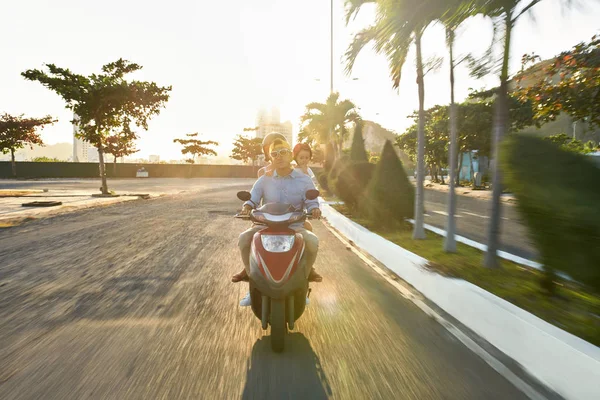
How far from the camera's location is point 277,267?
13.0 feet

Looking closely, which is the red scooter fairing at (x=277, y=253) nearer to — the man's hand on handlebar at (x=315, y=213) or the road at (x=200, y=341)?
the man's hand on handlebar at (x=315, y=213)

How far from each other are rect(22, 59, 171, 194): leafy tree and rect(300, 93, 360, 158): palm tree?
14.4 metres

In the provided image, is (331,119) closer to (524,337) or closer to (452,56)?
(452,56)

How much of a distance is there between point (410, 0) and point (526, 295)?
411 cm

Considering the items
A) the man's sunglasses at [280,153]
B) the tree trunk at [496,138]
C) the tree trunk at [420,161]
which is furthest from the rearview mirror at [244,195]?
the tree trunk at [420,161]

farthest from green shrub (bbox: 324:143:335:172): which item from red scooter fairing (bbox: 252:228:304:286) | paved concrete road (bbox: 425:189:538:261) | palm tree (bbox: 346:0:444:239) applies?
red scooter fairing (bbox: 252:228:304:286)

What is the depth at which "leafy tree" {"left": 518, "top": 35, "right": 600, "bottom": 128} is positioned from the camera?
10.0 metres

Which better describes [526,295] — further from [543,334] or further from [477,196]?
[477,196]

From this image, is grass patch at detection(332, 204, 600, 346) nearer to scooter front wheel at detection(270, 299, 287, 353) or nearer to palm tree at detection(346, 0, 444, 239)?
scooter front wheel at detection(270, 299, 287, 353)

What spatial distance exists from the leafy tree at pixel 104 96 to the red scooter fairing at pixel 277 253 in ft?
71.6

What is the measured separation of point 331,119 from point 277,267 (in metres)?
32.8

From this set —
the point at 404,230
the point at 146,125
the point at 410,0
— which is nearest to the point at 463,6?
the point at 410,0

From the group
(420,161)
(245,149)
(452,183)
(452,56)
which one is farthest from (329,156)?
(245,149)

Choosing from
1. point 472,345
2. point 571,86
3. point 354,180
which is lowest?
point 472,345
